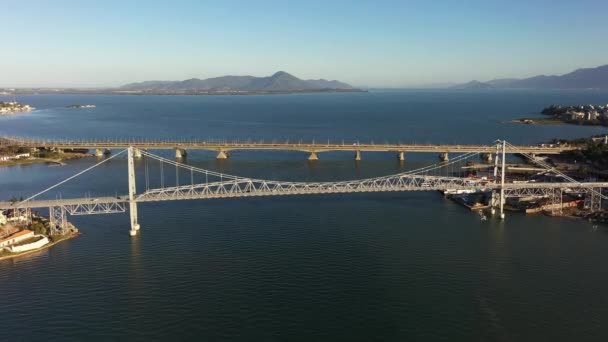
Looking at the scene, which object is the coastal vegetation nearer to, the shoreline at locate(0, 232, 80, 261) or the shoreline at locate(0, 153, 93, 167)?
the shoreline at locate(0, 153, 93, 167)

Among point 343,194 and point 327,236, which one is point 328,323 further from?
point 343,194

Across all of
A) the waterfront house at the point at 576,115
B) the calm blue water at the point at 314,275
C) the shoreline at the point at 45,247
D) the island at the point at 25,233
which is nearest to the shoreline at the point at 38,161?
the calm blue water at the point at 314,275

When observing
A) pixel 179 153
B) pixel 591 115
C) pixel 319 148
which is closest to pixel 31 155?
pixel 179 153

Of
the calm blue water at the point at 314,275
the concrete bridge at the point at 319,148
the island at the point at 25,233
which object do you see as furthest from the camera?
the concrete bridge at the point at 319,148

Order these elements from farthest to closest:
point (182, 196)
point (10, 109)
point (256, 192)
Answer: point (10, 109), point (256, 192), point (182, 196)

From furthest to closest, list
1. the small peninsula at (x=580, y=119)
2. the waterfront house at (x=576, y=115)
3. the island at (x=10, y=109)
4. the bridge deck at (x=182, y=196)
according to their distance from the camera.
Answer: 1. the island at (x=10, y=109)
2. the waterfront house at (x=576, y=115)
3. the small peninsula at (x=580, y=119)
4. the bridge deck at (x=182, y=196)

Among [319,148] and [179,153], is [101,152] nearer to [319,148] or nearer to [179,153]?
[179,153]

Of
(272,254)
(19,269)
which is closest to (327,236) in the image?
(272,254)

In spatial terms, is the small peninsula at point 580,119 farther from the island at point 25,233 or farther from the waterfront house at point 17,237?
the waterfront house at point 17,237
